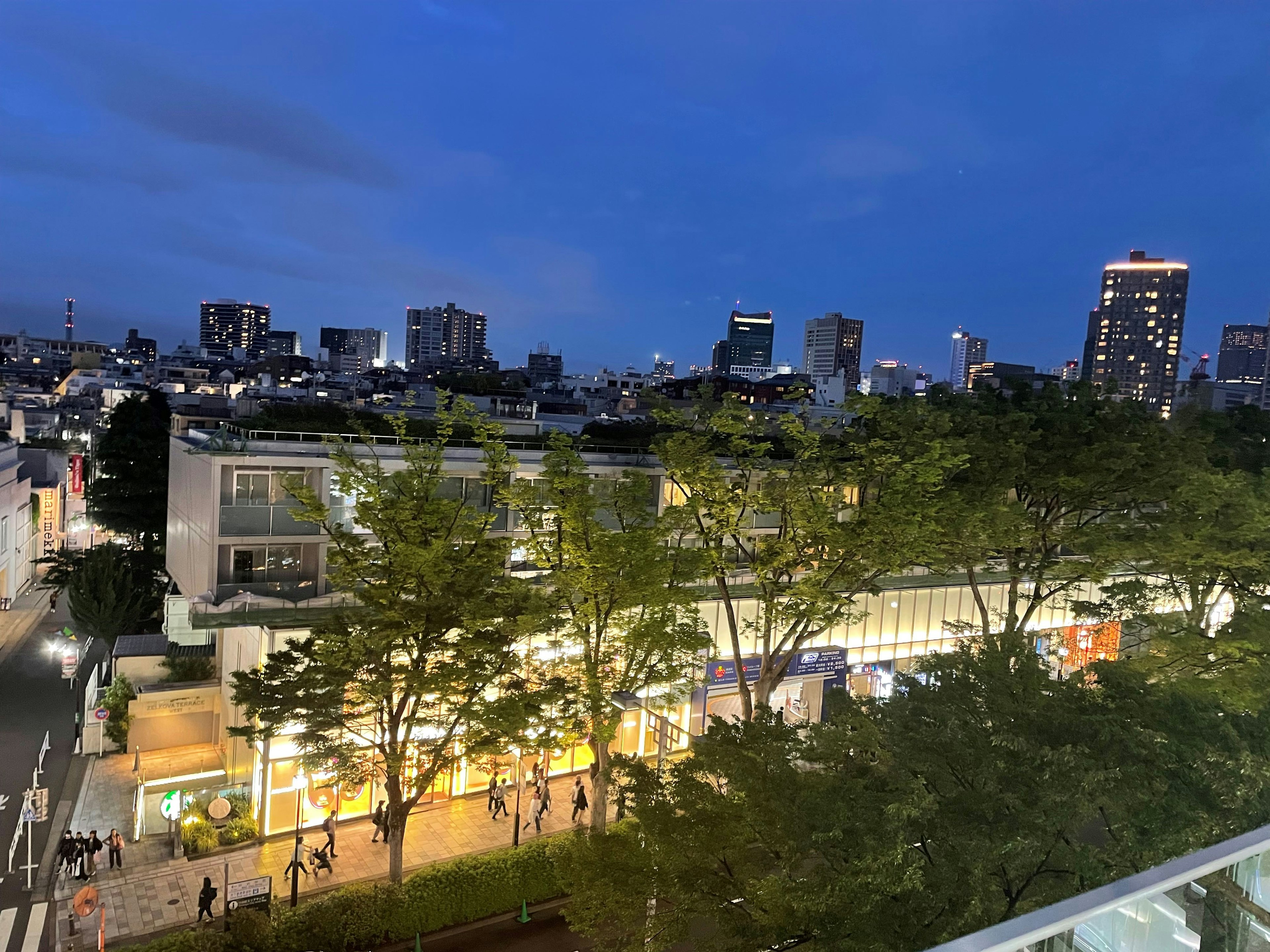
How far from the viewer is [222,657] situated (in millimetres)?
25344

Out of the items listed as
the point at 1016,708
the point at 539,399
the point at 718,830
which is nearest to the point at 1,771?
the point at 718,830

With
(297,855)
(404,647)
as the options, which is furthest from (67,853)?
(404,647)

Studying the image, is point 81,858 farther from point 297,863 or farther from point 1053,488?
point 1053,488

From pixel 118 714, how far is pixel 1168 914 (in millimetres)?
27531

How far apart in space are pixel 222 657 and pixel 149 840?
6640mm

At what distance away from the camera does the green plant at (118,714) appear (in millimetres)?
23969

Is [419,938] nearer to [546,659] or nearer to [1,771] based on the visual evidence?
[546,659]

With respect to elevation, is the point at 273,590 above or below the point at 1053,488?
below

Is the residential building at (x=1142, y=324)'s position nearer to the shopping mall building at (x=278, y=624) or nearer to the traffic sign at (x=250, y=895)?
the shopping mall building at (x=278, y=624)

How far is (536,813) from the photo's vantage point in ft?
70.4

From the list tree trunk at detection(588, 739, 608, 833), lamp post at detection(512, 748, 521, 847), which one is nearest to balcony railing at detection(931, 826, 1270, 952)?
tree trunk at detection(588, 739, 608, 833)

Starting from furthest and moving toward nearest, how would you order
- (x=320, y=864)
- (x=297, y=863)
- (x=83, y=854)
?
1. (x=320, y=864)
2. (x=83, y=854)
3. (x=297, y=863)

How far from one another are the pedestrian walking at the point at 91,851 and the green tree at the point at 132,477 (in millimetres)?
18198

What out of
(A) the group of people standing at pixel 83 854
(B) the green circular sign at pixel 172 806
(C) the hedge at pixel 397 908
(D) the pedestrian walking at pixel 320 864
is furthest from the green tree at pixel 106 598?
(C) the hedge at pixel 397 908
